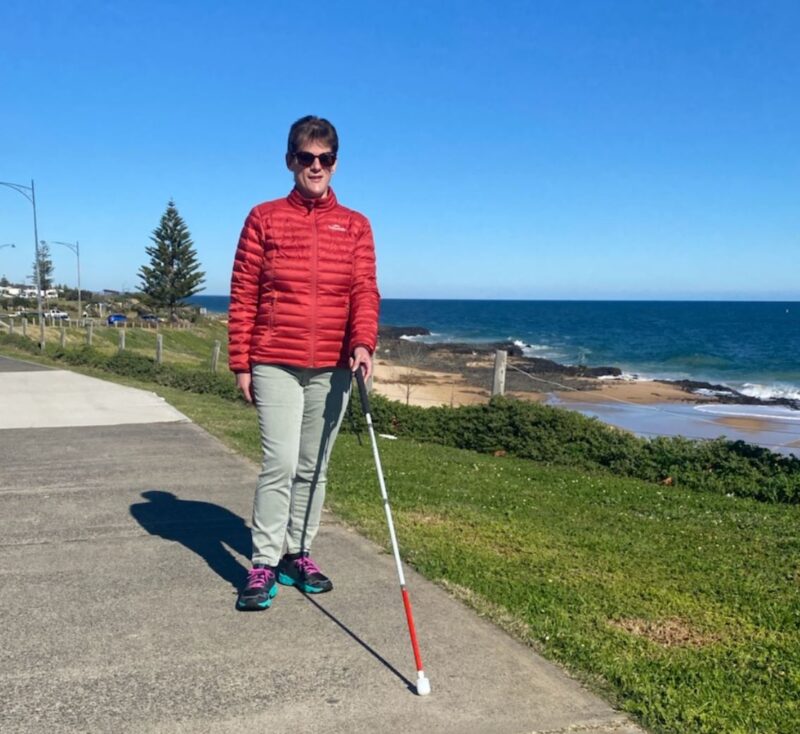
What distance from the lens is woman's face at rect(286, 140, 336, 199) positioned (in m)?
3.85

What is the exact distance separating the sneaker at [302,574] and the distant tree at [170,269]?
7420 cm

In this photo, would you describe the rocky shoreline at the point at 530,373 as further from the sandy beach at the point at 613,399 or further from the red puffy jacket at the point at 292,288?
the red puffy jacket at the point at 292,288

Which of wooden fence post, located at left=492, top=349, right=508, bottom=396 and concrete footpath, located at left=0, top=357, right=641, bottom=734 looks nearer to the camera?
concrete footpath, located at left=0, top=357, right=641, bottom=734

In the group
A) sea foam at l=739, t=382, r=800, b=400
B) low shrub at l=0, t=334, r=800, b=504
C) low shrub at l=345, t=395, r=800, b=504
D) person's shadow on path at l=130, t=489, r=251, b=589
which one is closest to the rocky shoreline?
sea foam at l=739, t=382, r=800, b=400

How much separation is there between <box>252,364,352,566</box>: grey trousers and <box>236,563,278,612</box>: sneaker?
6 centimetres

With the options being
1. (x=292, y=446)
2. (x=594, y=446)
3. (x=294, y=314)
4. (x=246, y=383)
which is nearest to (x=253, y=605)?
(x=292, y=446)

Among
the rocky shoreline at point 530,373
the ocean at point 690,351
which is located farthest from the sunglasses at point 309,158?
the ocean at point 690,351

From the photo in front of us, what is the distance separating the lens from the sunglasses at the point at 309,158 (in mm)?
3846

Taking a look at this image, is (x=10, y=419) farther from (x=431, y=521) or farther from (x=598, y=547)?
(x=598, y=547)

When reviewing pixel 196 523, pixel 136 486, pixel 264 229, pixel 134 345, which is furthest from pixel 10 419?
pixel 134 345

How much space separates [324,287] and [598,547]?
2.41 metres

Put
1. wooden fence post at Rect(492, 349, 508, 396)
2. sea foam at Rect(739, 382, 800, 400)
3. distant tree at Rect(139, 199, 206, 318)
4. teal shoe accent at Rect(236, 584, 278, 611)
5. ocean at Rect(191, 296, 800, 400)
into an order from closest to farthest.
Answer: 1. teal shoe accent at Rect(236, 584, 278, 611)
2. wooden fence post at Rect(492, 349, 508, 396)
3. sea foam at Rect(739, 382, 800, 400)
4. ocean at Rect(191, 296, 800, 400)
5. distant tree at Rect(139, 199, 206, 318)

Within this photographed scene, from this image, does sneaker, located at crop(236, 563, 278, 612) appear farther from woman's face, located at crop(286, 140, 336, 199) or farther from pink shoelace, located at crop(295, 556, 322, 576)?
woman's face, located at crop(286, 140, 336, 199)

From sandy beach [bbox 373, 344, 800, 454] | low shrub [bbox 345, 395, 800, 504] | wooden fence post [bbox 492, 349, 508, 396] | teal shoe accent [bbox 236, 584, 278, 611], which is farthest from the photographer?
sandy beach [bbox 373, 344, 800, 454]
